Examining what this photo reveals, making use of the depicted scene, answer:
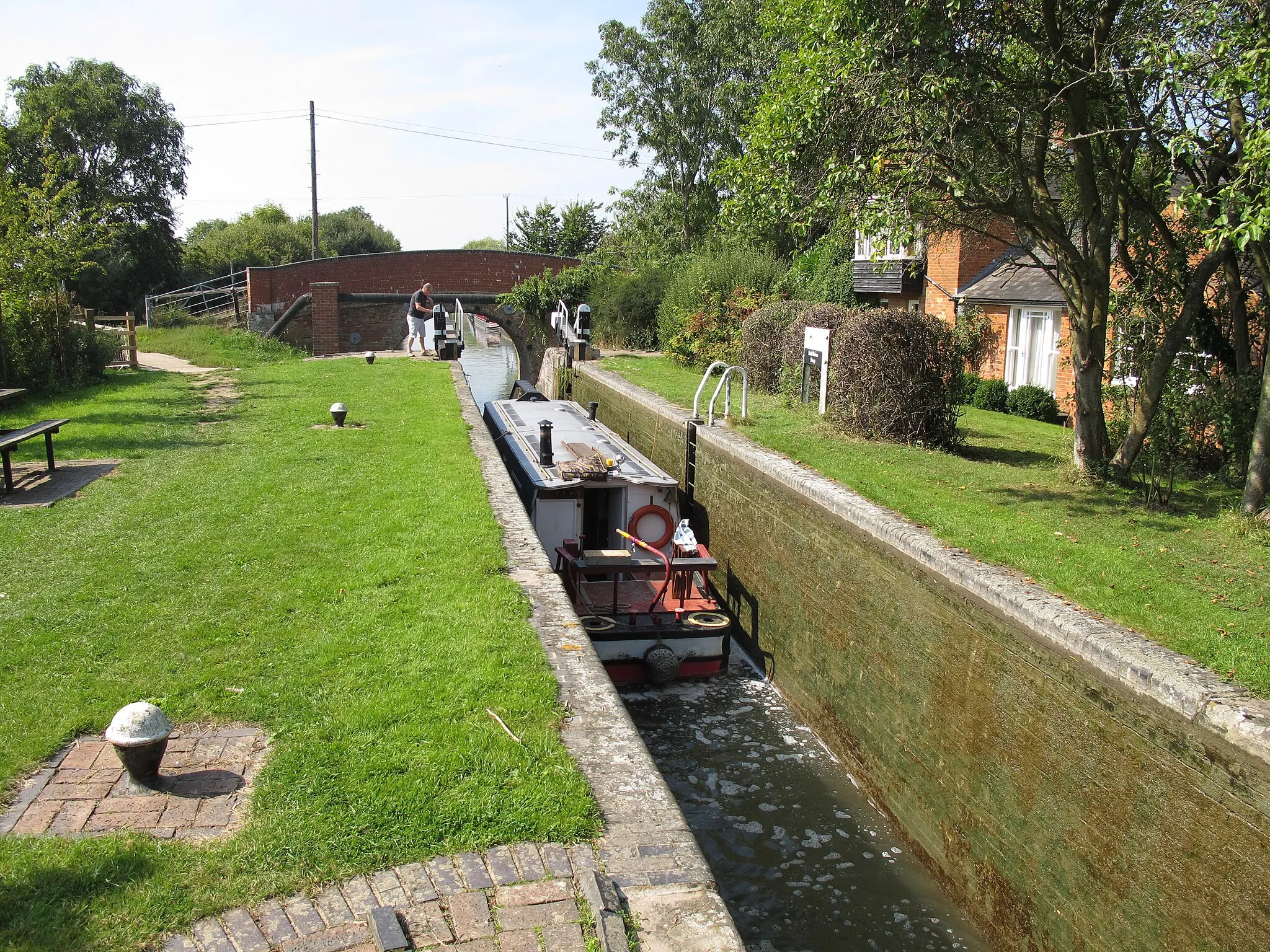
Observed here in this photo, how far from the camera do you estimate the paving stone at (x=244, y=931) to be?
129 inches

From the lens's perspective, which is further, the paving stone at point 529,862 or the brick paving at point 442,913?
the paving stone at point 529,862

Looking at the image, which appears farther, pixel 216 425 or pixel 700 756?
pixel 216 425

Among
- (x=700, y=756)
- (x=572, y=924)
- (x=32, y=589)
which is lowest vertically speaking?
(x=700, y=756)

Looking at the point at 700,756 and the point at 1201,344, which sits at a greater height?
the point at 1201,344

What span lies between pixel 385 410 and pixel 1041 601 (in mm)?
11208

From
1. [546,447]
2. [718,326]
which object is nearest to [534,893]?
[546,447]

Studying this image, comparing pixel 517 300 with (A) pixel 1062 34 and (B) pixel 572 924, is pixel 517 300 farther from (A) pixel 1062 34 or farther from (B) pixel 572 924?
(B) pixel 572 924

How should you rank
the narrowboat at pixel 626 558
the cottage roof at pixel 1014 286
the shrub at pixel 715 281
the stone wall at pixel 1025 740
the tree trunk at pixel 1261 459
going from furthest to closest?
the shrub at pixel 715 281 < the cottage roof at pixel 1014 286 < the narrowboat at pixel 626 558 < the tree trunk at pixel 1261 459 < the stone wall at pixel 1025 740

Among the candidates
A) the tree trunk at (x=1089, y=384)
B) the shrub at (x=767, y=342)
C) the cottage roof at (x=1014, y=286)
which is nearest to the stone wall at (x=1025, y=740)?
the tree trunk at (x=1089, y=384)

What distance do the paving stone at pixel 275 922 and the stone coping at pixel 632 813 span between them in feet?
4.08

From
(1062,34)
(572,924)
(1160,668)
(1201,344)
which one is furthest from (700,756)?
(1062,34)

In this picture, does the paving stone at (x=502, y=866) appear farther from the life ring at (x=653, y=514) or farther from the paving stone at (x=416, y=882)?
the life ring at (x=653, y=514)

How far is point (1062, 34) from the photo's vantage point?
28.6 ft

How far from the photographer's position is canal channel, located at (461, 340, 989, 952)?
6.21 metres
